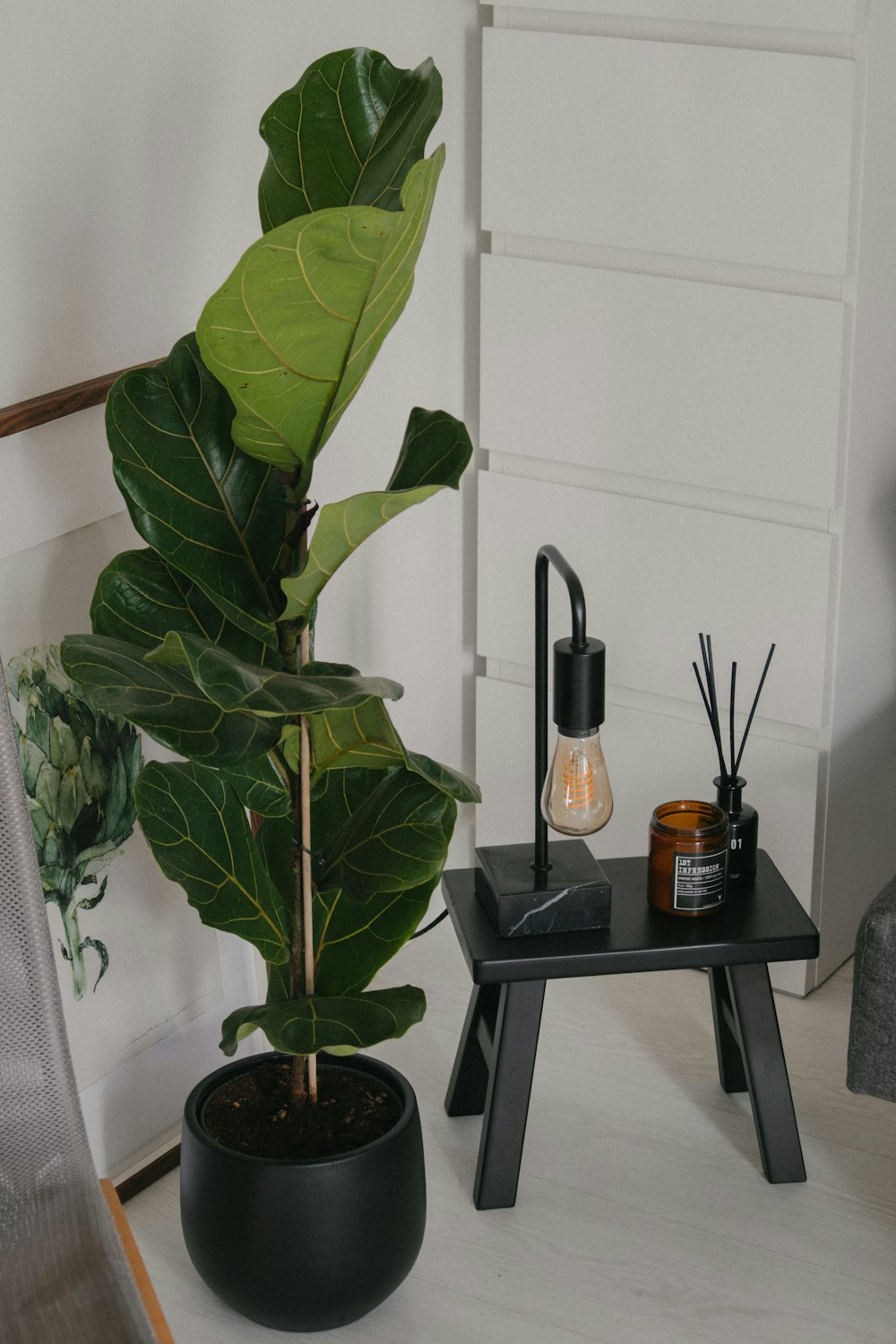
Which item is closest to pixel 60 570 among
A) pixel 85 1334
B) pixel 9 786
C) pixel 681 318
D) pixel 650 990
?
pixel 9 786

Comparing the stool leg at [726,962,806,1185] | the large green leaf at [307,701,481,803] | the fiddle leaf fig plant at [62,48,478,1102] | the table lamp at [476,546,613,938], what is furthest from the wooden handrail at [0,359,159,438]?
the stool leg at [726,962,806,1185]

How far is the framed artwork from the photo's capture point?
1.39 m

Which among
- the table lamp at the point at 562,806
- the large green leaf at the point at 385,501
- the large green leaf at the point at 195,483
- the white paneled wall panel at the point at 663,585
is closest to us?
the large green leaf at the point at 385,501

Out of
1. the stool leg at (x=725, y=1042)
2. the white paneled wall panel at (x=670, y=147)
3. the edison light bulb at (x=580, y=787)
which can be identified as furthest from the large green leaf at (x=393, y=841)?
the white paneled wall panel at (x=670, y=147)

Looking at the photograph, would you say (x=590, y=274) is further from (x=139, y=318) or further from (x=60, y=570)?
(x=60, y=570)

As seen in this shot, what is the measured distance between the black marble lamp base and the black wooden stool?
0.01 metres

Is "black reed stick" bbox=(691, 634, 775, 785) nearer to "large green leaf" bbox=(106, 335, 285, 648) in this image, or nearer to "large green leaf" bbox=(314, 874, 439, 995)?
"large green leaf" bbox=(314, 874, 439, 995)

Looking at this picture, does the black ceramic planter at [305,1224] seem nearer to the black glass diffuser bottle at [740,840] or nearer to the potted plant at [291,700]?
the potted plant at [291,700]

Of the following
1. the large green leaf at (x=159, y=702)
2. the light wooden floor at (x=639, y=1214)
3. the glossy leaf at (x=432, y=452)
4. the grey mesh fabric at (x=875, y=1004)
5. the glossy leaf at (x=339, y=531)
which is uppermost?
the glossy leaf at (x=432, y=452)

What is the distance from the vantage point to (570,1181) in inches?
65.3

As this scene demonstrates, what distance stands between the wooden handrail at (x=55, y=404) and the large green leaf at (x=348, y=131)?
20 cm

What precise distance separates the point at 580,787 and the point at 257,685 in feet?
1.64

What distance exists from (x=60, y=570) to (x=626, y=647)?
79 cm

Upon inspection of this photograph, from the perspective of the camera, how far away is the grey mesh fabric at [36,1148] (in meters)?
1.10
